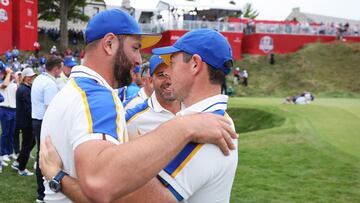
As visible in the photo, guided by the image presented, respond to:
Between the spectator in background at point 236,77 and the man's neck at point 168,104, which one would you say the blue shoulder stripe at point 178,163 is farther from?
the spectator in background at point 236,77

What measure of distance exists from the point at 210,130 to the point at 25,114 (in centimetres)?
735

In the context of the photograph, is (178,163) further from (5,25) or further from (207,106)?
(5,25)

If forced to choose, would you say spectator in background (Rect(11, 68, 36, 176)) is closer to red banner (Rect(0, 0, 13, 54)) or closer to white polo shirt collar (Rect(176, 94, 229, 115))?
white polo shirt collar (Rect(176, 94, 229, 115))

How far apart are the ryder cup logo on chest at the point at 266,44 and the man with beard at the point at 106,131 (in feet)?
127

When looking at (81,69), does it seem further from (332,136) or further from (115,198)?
(332,136)

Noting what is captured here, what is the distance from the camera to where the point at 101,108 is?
1951mm

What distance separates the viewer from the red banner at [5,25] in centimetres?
3165

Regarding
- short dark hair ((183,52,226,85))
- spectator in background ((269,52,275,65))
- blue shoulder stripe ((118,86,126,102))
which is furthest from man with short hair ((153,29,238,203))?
spectator in background ((269,52,275,65))

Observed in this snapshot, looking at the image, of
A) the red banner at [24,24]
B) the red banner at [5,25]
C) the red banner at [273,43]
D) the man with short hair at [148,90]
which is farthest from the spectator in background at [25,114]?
the red banner at [273,43]

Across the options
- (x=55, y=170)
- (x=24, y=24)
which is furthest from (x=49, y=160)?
(x=24, y=24)

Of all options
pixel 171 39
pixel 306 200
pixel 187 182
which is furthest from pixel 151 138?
pixel 171 39

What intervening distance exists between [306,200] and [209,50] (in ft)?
18.4

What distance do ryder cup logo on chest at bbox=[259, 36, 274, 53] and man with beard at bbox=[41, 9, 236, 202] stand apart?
3867cm

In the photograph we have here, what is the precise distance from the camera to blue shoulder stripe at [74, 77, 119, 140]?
6.15 ft
